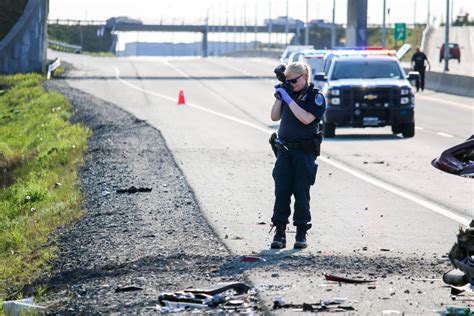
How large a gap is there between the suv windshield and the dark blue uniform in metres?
17.9

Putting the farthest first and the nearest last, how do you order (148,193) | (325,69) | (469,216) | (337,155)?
(325,69)
(337,155)
(148,193)
(469,216)

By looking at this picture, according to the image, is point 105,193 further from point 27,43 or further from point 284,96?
point 27,43

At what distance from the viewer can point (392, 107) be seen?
93.0 ft

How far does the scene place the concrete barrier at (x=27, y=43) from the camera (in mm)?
62969

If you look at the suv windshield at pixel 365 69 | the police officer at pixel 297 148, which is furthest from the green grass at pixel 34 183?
the suv windshield at pixel 365 69

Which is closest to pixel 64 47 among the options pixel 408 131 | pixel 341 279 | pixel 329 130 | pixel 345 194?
pixel 329 130

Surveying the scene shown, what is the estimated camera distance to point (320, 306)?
846 centimetres

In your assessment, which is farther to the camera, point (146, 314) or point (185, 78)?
point (185, 78)

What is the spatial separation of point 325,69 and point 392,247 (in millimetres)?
19068

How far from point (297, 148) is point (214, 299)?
3.21 m

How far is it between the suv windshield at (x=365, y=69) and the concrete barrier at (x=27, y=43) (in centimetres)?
3558

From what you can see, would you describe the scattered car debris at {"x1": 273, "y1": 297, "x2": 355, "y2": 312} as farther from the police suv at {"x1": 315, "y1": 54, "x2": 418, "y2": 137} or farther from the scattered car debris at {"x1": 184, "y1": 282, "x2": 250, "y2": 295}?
the police suv at {"x1": 315, "y1": 54, "x2": 418, "y2": 137}

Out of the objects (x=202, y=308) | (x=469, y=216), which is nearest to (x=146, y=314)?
(x=202, y=308)

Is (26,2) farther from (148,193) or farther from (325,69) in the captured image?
(148,193)
